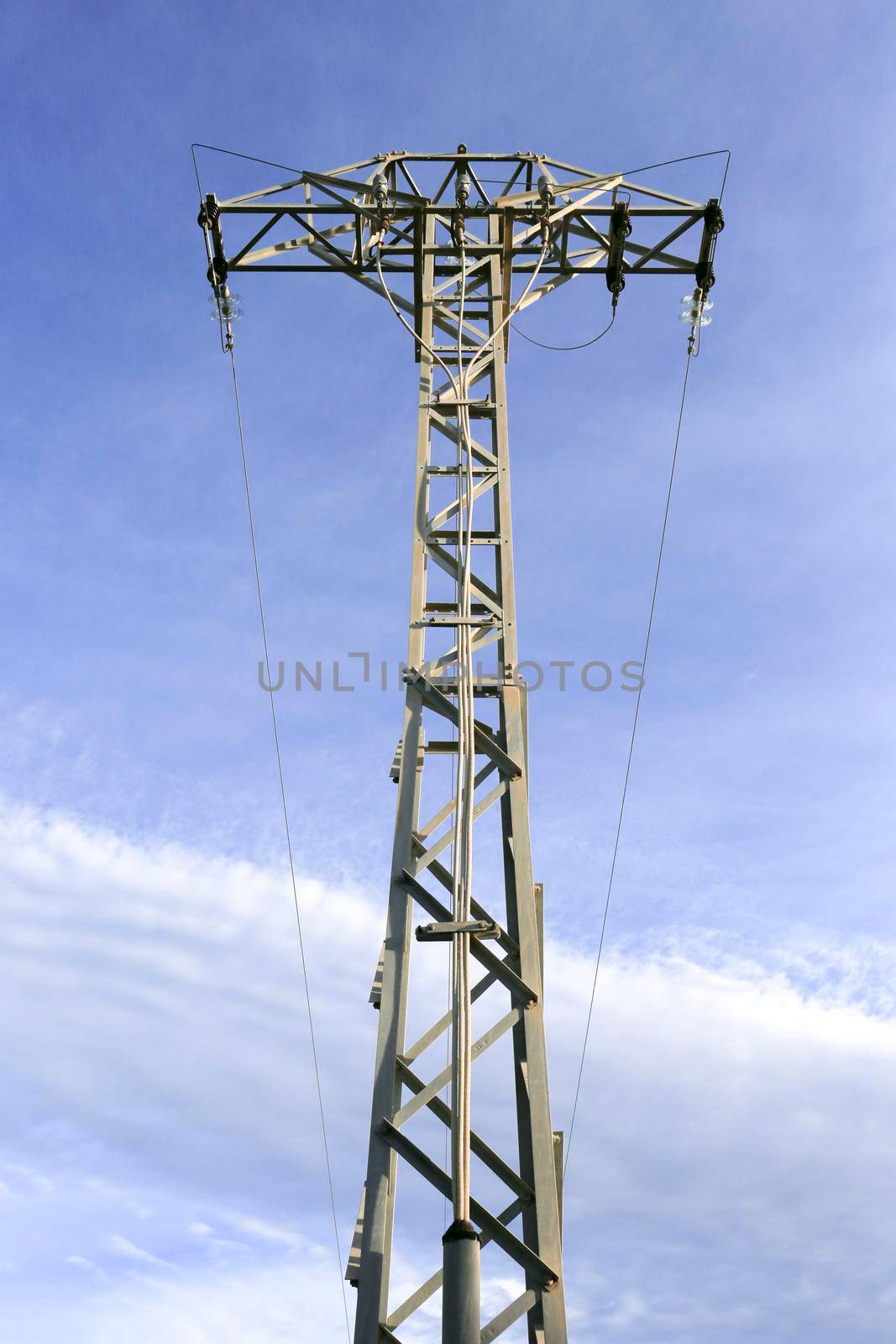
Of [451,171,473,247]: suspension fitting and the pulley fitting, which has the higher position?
the pulley fitting

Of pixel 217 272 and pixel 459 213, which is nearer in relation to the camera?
pixel 459 213

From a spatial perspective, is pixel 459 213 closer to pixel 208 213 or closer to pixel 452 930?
pixel 208 213

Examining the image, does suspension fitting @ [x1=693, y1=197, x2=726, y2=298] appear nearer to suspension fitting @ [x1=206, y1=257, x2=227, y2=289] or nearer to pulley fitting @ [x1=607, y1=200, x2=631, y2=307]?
pulley fitting @ [x1=607, y1=200, x2=631, y2=307]

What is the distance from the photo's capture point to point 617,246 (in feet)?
36.8

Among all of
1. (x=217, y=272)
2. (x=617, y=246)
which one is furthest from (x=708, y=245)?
(x=217, y=272)

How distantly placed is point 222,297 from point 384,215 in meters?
1.68

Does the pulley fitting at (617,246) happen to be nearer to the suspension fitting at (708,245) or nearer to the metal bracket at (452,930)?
the suspension fitting at (708,245)

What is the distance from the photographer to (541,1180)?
24.2 ft

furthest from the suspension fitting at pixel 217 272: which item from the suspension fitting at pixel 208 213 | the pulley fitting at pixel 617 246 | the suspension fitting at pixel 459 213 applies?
the pulley fitting at pixel 617 246

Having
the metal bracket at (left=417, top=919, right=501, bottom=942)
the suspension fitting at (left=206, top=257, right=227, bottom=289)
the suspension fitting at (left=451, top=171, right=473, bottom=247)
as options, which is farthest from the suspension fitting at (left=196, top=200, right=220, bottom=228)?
the metal bracket at (left=417, top=919, right=501, bottom=942)

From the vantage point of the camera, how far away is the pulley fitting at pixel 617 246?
1092 centimetres

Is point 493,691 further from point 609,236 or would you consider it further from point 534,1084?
point 609,236

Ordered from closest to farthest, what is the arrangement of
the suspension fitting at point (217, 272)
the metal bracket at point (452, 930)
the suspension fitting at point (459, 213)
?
the metal bracket at point (452, 930) < the suspension fitting at point (459, 213) < the suspension fitting at point (217, 272)

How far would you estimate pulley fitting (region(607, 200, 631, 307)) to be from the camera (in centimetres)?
1092
